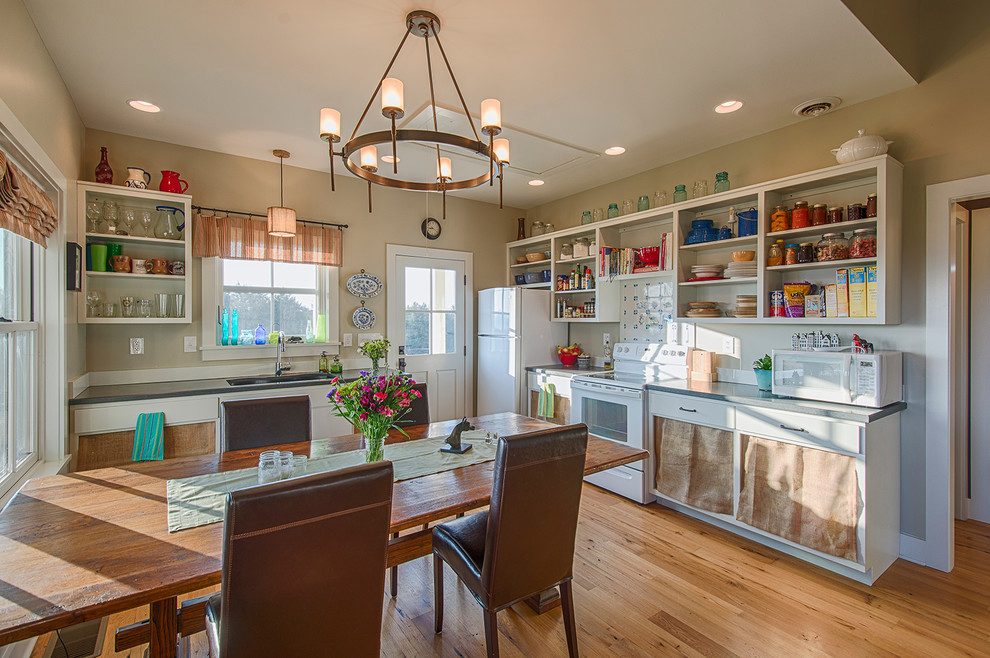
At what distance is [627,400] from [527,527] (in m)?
2.02

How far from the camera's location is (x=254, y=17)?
203 centimetres

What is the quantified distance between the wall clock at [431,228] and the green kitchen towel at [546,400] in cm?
184

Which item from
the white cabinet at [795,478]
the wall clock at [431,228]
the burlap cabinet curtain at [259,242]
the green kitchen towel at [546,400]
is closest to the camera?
the white cabinet at [795,478]

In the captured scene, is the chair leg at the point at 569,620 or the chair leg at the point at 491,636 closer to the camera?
the chair leg at the point at 491,636

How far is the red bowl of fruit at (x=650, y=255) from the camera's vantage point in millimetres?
3822

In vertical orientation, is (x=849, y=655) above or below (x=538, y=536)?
below

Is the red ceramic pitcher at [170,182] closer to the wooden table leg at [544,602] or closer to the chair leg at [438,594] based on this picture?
the chair leg at [438,594]

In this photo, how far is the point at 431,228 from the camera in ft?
15.4

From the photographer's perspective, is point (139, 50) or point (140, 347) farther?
point (140, 347)

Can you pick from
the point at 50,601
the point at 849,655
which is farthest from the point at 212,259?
the point at 849,655

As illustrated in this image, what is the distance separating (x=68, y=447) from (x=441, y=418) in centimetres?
278

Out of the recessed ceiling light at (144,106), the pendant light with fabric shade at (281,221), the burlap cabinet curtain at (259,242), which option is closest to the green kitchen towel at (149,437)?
the burlap cabinet curtain at (259,242)

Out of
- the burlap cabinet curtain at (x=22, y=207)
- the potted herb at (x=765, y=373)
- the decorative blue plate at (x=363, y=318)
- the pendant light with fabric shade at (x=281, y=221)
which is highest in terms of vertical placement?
the pendant light with fabric shade at (x=281, y=221)

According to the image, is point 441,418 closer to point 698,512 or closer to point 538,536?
point 698,512
